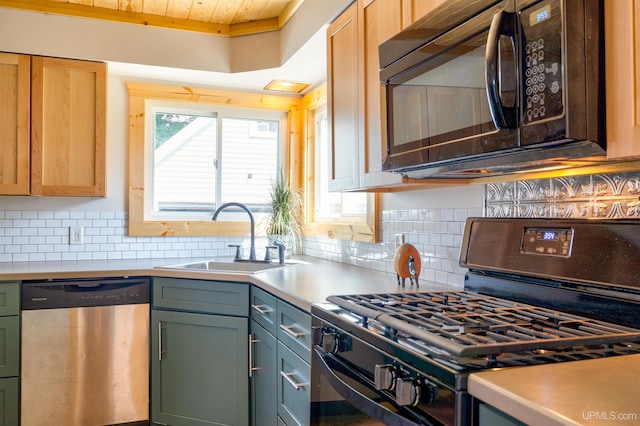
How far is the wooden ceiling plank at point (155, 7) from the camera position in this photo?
261 centimetres

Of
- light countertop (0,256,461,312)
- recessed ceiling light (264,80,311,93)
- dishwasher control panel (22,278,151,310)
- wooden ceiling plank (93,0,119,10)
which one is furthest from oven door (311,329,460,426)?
wooden ceiling plank (93,0,119,10)

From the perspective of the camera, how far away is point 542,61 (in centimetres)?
100

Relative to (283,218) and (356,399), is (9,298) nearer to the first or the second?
(283,218)

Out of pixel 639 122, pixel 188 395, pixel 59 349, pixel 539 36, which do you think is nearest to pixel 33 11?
pixel 59 349

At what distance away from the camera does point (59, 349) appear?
2.33 meters

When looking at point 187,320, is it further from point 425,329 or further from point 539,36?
point 539,36

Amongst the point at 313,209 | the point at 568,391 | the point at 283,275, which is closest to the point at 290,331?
the point at 283,275

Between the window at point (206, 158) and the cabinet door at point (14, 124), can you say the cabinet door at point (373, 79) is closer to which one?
the window at point (206, 158)

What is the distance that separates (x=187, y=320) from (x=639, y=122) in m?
2.06

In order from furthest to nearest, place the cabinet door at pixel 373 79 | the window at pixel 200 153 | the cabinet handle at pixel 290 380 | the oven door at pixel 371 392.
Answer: the window at pixel 200 153, the cabinet door at pixel 373 79, the cabinet handle at pixel 290 380, the oven door at pixel 371 392

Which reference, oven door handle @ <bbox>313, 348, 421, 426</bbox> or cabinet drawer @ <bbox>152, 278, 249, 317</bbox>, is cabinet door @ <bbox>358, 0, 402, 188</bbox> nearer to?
oven door handle @ <bbox>313, 348, 421, 426</bbox>

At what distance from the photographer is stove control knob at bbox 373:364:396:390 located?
101 cm

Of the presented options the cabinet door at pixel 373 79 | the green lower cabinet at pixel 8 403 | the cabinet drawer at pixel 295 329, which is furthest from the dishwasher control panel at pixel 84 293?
the cabinet door at pixel 373 79

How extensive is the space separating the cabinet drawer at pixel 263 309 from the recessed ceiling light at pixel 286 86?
1452 millimetres
